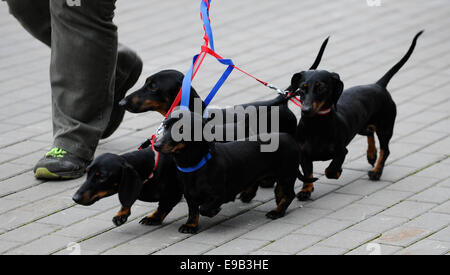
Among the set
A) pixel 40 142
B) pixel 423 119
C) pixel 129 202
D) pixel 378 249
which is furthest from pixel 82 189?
pixel 423 119

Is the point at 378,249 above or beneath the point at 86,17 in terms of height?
beneath

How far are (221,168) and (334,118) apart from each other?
89 centimetres

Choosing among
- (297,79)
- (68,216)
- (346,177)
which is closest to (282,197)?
(297,79)

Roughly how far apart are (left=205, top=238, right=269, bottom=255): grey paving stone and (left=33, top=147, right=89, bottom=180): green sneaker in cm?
153

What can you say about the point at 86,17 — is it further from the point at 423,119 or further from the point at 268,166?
the point at 423,119

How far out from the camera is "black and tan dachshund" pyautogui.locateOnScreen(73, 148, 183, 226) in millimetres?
4414

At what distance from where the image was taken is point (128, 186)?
4.48m

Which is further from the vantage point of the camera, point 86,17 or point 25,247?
point 86,17

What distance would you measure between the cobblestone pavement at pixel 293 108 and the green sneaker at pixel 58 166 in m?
0.08

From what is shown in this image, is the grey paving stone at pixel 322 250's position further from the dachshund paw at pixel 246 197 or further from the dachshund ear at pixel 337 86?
the dachshund ear at pixel 337 86

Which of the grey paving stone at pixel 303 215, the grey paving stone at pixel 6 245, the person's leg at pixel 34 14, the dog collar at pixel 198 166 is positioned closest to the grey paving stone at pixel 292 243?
the grey paving stone at pixel 303 215
